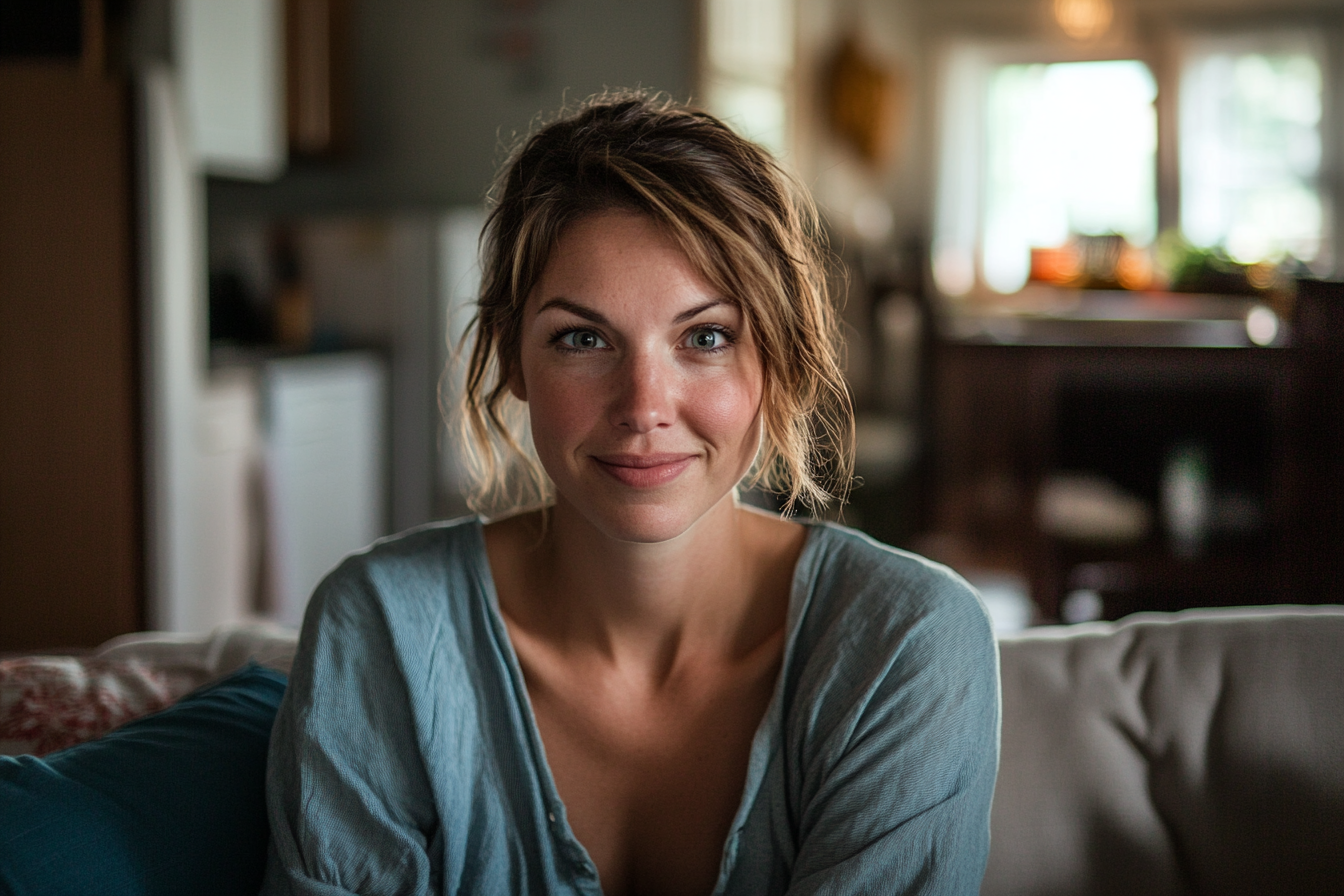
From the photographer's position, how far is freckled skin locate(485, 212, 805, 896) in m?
1.01

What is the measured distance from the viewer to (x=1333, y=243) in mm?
6703

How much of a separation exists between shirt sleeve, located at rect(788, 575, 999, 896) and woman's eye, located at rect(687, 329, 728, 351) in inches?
10.9

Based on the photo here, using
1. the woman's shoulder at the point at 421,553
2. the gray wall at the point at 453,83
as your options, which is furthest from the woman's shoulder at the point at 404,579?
the gray wall at the point at 453,83

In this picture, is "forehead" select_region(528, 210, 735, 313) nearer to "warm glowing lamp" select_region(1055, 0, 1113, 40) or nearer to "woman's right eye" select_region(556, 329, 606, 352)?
"woman's right eye" select_region(556, 329, 606, 352)

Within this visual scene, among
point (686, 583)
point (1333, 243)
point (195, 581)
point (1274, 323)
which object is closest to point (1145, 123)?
point (1333, 243)

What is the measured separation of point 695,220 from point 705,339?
101mm

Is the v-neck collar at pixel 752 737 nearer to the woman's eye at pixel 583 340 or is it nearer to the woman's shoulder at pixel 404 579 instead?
the woman's shoulder at pixel 404 579

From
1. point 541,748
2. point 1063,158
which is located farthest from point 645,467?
point 1063,158

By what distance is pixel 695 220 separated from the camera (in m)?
1.01

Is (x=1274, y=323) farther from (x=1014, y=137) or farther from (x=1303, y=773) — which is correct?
(x=1014, y=137)

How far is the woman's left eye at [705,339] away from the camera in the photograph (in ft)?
3.40

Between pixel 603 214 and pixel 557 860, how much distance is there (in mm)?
559

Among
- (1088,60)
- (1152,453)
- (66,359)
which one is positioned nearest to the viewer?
Result: (66,359)

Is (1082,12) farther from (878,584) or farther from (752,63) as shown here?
(878,584)
